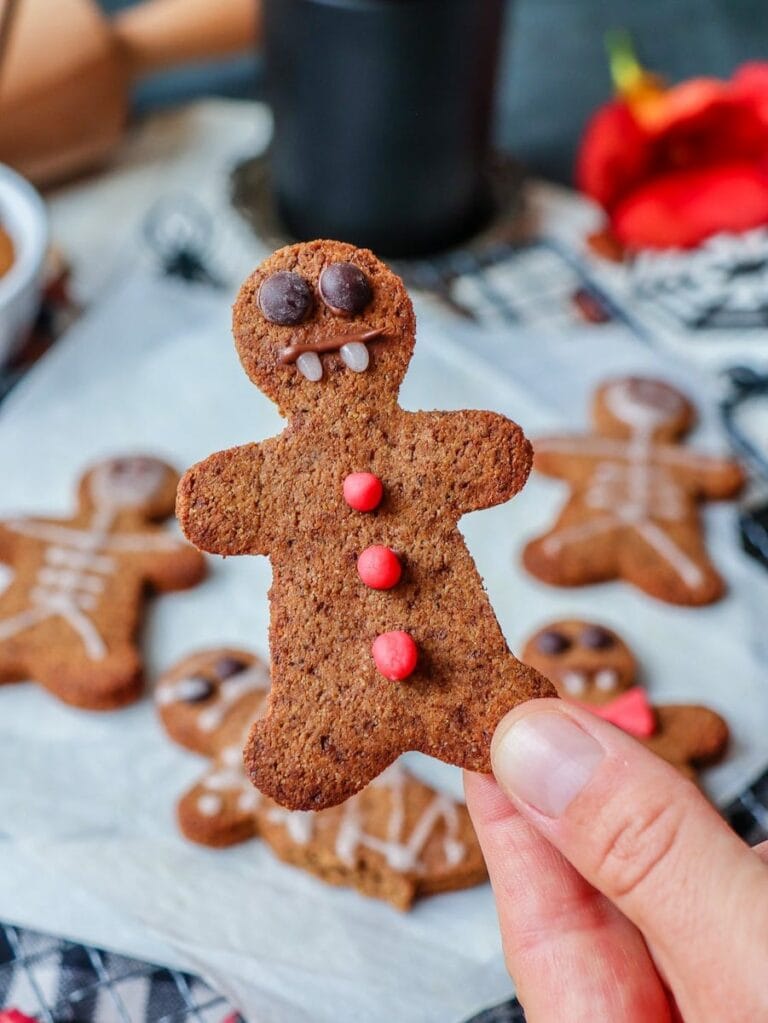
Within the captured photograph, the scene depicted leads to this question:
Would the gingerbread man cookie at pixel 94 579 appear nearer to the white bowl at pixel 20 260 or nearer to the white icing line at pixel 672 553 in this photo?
the white bowl at pixel 20 260

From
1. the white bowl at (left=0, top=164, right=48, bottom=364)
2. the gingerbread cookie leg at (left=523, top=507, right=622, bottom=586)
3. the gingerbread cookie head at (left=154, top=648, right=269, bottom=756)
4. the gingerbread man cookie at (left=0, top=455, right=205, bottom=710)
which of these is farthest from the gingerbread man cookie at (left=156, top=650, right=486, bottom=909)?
the white bowl at (left=0, top=164, right=48, bottom=364)

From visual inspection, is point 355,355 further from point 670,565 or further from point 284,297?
point 670,565

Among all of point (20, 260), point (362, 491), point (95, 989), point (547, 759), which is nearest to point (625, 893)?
point (547, 759)

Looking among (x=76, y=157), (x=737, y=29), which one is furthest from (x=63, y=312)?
(x=737, y=29)

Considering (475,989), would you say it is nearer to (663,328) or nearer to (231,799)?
(231,799)

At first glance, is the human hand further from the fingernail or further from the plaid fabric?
the plaid fabric
